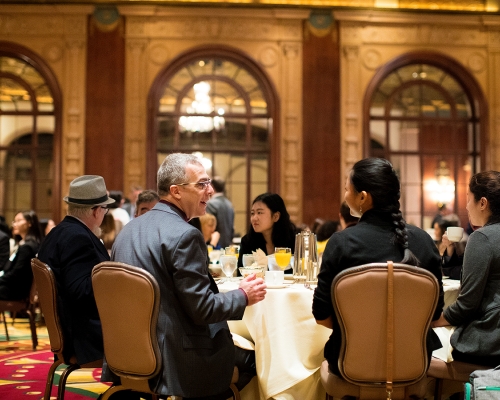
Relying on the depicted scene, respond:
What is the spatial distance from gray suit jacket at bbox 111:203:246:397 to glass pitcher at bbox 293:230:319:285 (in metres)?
1.14

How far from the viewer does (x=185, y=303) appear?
2.52 metres

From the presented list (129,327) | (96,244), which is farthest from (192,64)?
(129,327)

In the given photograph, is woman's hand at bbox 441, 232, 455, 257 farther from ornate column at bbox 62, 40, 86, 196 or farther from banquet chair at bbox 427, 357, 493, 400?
ornate column at bbox 62, 40, 86, 196

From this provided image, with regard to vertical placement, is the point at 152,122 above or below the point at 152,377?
above

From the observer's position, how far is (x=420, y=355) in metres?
2.64

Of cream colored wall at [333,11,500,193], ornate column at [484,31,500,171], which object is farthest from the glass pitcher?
ornate column at [484,31,500,171]

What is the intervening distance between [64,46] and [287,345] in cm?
840

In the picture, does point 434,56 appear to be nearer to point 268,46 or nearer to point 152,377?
point 268,46

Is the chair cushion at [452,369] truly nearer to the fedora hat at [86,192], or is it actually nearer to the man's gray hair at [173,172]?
the man's gray hair at [173,172]

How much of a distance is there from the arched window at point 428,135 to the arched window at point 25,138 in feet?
17.2

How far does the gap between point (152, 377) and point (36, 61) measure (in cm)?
875

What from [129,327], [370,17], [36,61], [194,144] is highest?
[370,17]

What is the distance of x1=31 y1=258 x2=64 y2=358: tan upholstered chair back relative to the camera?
3.17 metres

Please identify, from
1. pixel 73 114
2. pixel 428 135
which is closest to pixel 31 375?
pixel 73 114
